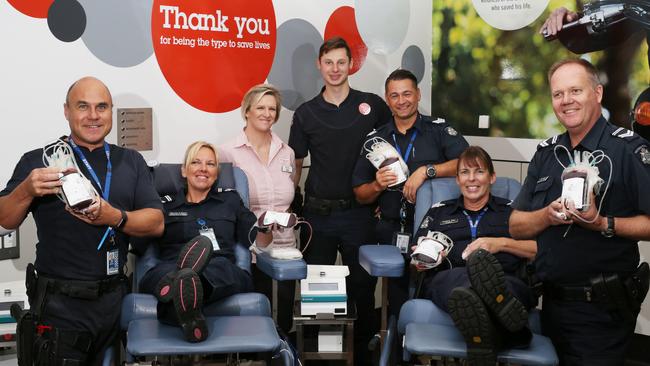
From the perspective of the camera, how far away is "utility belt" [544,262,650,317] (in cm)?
277

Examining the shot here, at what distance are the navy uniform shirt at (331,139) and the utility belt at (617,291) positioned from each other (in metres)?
1.78

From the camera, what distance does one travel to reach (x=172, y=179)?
380 centimetres

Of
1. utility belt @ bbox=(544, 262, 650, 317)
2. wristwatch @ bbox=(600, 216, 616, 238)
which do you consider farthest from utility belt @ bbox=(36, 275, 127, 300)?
wristwatch @ bbox=(600, 216, 616, 238)

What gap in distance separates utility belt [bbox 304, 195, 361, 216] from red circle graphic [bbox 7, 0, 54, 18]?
173cm

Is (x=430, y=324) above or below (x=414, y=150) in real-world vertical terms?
below

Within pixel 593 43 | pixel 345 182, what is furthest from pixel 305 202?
pixel 593 43

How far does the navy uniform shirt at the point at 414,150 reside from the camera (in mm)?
4184

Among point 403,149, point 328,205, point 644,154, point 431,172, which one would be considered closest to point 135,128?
point 328,205

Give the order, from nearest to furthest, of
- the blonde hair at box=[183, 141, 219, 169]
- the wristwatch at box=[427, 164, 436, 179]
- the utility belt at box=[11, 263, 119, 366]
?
the utility belt at box=[11, 263, 119, 366], the blonde hair at box=[183, 141, 219, 169], the wristwatch at box=[427, 164, 436, 179]

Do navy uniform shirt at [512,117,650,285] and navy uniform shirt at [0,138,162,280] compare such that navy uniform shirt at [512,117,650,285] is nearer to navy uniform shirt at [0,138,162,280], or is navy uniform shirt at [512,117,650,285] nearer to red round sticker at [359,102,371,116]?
red round sticker at [359,102,371,116]

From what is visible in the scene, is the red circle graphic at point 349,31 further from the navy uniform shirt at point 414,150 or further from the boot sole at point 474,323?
the boot sole at point 474,323

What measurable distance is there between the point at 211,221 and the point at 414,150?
1.21 metres

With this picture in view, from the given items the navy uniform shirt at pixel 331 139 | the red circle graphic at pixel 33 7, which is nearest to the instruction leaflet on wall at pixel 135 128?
the red circle graphic at pixel 33 7

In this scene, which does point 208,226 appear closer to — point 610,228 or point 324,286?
point 324,286
